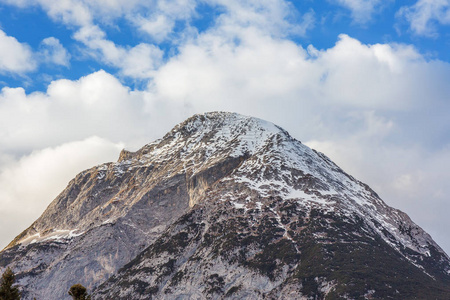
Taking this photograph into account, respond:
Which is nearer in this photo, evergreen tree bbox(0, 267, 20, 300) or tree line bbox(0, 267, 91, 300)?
tree line bbox(0, 267, 91, 300)

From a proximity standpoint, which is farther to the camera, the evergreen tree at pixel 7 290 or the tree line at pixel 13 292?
the evergreen tree at pixel 7 290

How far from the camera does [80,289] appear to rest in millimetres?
70500

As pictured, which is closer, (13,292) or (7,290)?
(7,290)

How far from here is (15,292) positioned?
7269 cm

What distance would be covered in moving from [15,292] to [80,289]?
370 inches
